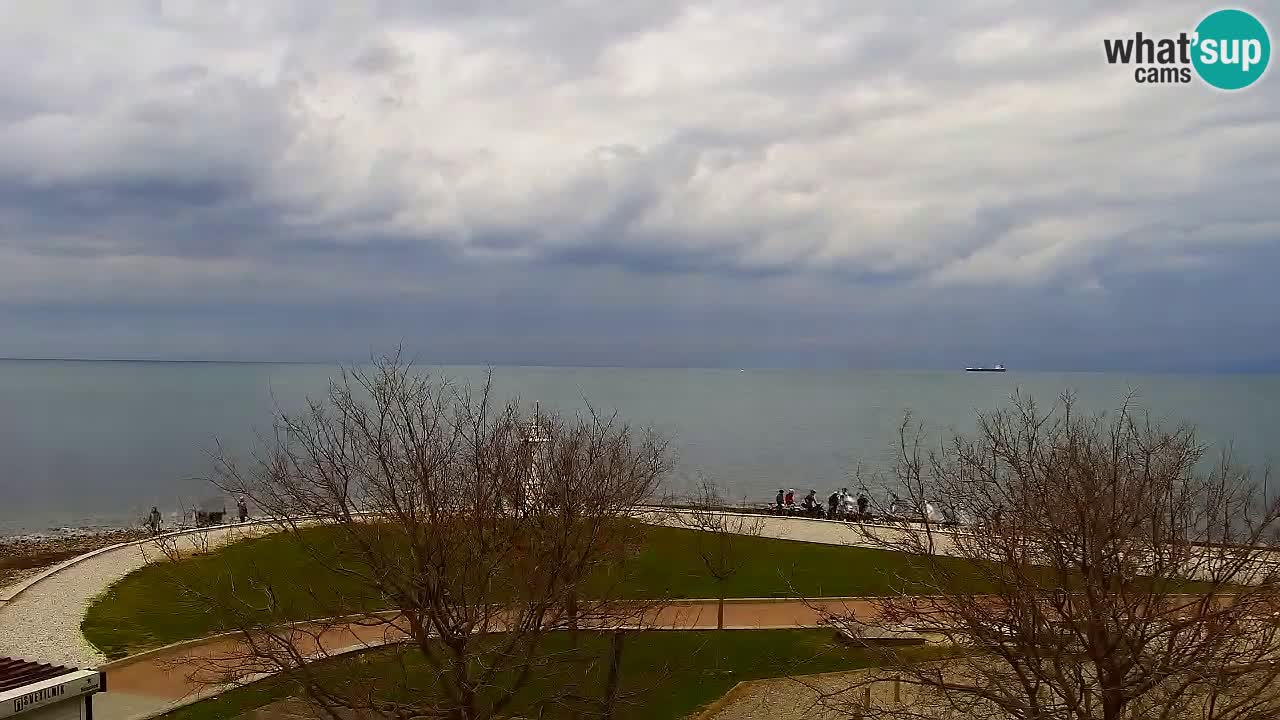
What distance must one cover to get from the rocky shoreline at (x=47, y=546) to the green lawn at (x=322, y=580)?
781 cm

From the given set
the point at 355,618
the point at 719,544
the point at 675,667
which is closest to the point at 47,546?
the point at 355,618

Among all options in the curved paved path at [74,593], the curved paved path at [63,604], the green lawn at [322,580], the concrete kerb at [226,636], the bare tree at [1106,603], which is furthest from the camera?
the green lawn at [322,580]

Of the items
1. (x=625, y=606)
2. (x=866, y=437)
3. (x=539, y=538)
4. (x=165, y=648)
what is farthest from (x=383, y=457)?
(x=866, y=437)

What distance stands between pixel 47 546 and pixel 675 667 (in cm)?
3627

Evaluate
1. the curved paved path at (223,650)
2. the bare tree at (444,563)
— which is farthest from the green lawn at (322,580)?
the bare tree at (444,563)

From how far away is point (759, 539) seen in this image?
105 feet

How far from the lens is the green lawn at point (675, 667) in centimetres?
1705

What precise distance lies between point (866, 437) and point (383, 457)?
95.0 m

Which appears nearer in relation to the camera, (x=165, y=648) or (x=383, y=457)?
(x=383, y=457)

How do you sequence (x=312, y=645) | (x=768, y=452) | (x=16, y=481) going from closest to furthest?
(x=312, y=645)
(x=16, y=481)
(x=768, y=452)

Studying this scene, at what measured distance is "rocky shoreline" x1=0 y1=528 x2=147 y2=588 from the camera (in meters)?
33.4

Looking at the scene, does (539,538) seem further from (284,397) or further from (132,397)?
(132,397)

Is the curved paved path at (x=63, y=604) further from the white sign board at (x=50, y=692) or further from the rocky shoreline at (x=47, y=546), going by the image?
the white sign board at (x=50, y=692)

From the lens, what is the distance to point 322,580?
2528cm
